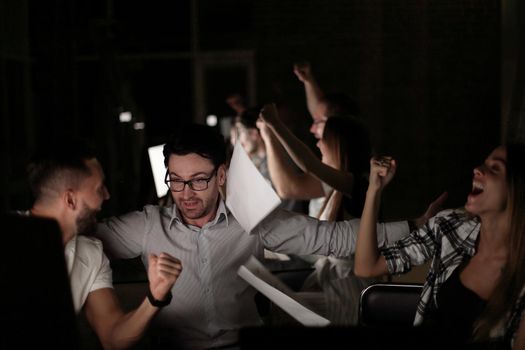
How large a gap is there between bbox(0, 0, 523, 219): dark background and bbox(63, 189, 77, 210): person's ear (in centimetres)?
Answer: 135

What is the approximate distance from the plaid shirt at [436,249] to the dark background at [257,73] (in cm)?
129

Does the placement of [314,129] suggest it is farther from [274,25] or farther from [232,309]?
[274,25]

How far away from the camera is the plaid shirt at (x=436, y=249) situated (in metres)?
2.35

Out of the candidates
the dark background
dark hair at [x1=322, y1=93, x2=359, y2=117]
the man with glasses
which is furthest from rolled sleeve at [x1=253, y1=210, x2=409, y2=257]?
dark hair at [x1=322, y1=93, x2=359, y2=117]

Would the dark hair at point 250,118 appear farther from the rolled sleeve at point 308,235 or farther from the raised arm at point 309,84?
the rolled sleeve at point 308,235

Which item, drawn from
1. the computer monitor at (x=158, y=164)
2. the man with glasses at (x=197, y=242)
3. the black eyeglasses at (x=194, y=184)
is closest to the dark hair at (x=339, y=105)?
the computer monitor at (x=158, y=164)

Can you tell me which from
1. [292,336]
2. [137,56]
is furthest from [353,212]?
[137,56]

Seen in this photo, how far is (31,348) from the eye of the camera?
4.64 ft

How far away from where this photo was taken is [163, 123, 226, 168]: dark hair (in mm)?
2432

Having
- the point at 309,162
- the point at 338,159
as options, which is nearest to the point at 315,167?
the point at 309,162

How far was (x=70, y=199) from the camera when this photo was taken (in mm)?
2131

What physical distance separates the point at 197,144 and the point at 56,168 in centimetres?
44

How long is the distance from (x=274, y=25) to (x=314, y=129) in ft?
11.3

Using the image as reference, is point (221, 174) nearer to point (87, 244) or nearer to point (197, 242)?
point (197, 242)
